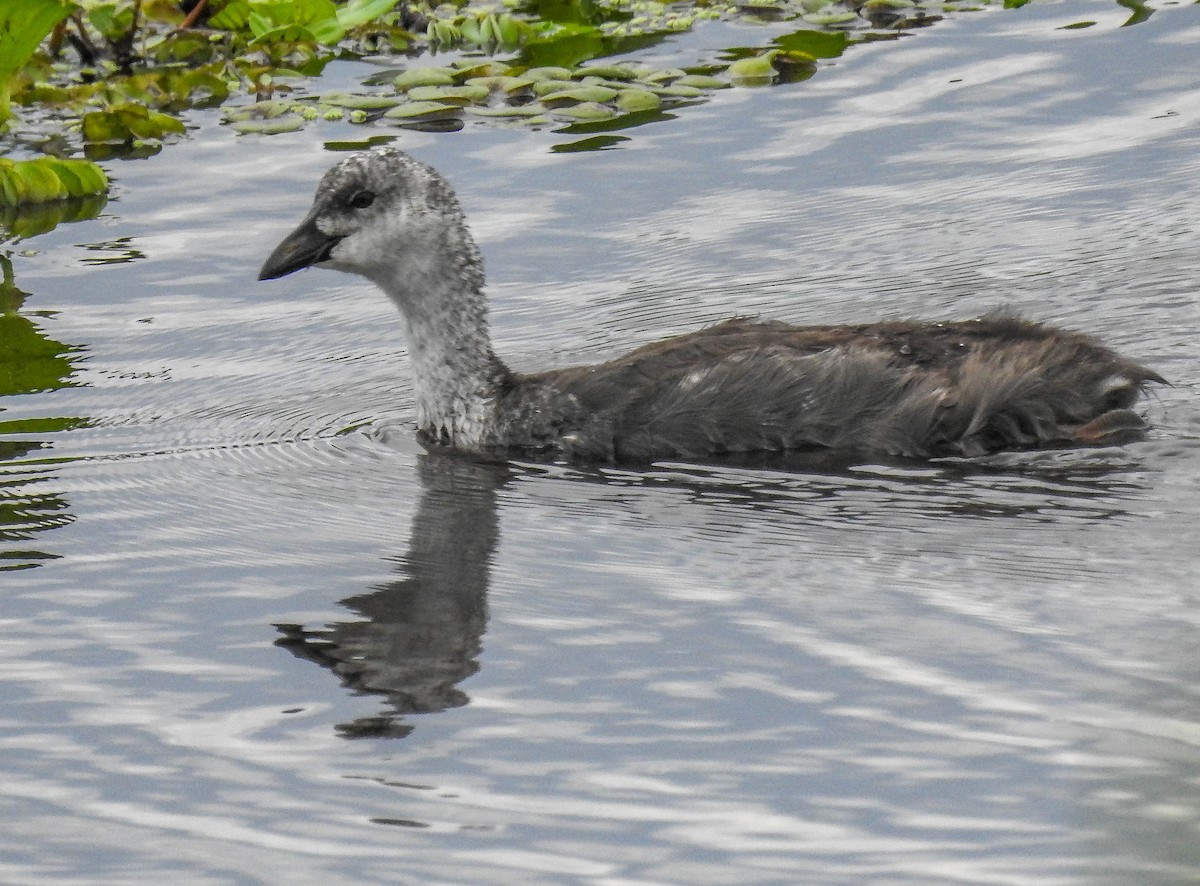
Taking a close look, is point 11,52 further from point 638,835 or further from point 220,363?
point 638,835

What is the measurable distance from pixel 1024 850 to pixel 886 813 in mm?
325

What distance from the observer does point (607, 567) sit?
6.05m

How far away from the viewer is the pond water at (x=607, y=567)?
4.50m

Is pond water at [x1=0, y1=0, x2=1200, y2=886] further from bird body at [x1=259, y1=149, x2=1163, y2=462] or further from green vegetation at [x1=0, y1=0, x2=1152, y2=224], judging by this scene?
green vegetation at [x1=0, y1=0, x2=1152, y2=224]

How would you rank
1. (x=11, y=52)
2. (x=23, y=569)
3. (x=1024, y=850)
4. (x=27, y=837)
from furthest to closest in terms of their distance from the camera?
(x=11, y=52)
(x=23, y=569)
(x=27, y=837)
(x=1024, y=850)

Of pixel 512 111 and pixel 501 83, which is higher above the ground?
pixel 501 83

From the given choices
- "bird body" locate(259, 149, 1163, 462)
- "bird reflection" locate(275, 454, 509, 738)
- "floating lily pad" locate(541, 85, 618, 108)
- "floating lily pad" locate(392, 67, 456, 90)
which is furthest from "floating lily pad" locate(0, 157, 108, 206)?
"bird reflection" locate(275, 454, 509, 738)

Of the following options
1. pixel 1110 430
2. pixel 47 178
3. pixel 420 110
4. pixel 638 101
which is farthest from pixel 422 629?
pixel 638 101

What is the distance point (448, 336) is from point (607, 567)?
1.91m

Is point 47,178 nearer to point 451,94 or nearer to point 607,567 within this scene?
point 451,94

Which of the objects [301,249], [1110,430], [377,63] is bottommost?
[1110,430]

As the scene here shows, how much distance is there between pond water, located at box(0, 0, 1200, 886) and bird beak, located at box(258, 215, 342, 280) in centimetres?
60

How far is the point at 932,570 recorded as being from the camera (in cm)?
585

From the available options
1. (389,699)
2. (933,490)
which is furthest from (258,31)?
(389,699)
